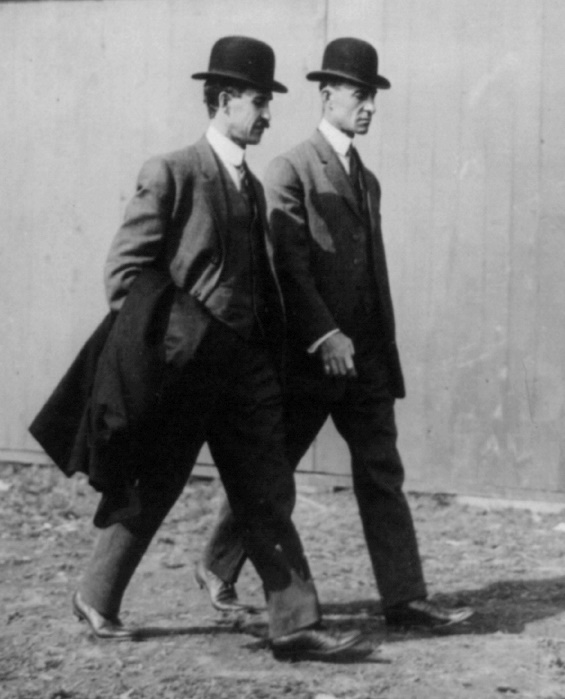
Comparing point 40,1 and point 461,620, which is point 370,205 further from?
point 40,1

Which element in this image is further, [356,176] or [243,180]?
[356,176]

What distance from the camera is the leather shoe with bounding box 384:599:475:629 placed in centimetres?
510

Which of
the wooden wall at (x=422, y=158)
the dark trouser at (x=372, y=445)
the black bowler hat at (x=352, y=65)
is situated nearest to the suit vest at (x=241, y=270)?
the dark trouser at (x=372, y=445)

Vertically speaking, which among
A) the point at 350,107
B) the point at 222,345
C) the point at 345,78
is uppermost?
the point at 345,78

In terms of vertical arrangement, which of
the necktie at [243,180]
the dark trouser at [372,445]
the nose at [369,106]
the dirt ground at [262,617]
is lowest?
the dirt ground at [262,617]

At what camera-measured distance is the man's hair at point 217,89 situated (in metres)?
4.73

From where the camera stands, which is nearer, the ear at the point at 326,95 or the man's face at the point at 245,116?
the man's face at the point at 245,116

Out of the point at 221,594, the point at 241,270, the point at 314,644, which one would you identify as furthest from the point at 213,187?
the point at 221,594

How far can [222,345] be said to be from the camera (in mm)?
4609

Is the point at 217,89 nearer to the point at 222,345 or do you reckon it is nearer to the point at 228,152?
the point at 228,152

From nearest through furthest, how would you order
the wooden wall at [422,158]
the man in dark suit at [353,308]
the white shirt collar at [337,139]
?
the man in dark suit at [353,308] → the white shirt collar at [337,139] → the wooden wall at [422,158]

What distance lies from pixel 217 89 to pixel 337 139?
0.58m

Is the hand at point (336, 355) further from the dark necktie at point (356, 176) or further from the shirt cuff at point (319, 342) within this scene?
the dark necktie at point (356, 176)

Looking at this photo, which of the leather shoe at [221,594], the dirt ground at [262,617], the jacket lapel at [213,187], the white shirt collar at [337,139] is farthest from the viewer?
the leather shoe at [221,594]
